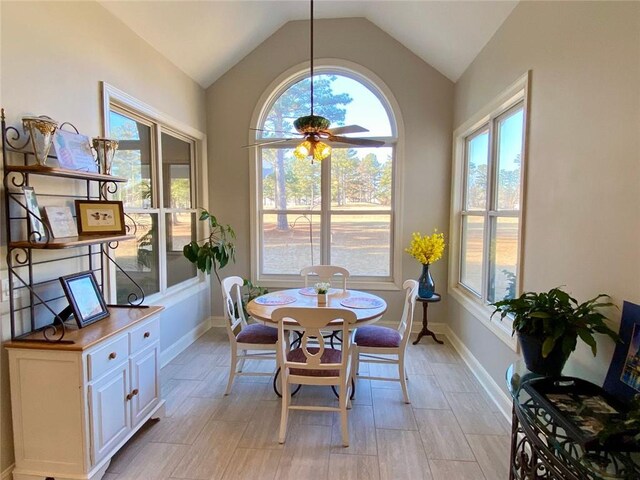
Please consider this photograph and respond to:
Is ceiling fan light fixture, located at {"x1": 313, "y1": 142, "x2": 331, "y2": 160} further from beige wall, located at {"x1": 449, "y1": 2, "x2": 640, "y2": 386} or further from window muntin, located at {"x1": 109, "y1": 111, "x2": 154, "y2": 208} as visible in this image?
window muntin, located at {"x1": 109, "y1": 111, "x2": 154, "y2": 208}

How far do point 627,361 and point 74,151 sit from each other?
3087 millimetres

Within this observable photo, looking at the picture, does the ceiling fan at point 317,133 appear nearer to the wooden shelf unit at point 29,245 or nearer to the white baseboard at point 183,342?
the wooden shelf unit at point 29,245

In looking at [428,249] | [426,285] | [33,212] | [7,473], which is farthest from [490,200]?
[7,473]

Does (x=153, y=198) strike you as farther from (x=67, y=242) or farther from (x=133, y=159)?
(x=67, y=242)

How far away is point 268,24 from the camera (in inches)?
159

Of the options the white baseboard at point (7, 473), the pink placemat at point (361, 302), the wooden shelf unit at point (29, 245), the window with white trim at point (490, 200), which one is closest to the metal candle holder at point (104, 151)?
the wooden shelf unit at point (29, 245)

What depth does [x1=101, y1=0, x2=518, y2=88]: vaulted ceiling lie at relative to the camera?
2.91m

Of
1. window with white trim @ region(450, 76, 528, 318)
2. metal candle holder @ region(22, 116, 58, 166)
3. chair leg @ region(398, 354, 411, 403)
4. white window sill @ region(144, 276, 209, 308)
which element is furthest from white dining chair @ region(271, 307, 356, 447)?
white window sill @ region(144, 276, 209, 308)

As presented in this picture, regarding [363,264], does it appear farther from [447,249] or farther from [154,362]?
[154,362]

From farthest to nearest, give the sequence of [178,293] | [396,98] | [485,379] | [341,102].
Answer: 1. [341,102]
2. [396,98]
3. [178,293]
4. [485,379]

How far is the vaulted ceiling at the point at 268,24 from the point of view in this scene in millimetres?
2906

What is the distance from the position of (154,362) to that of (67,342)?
0.73 m

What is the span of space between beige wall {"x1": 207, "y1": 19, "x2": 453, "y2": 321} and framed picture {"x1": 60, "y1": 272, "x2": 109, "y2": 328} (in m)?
2.36

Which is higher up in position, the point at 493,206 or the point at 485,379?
the point at 493,206
